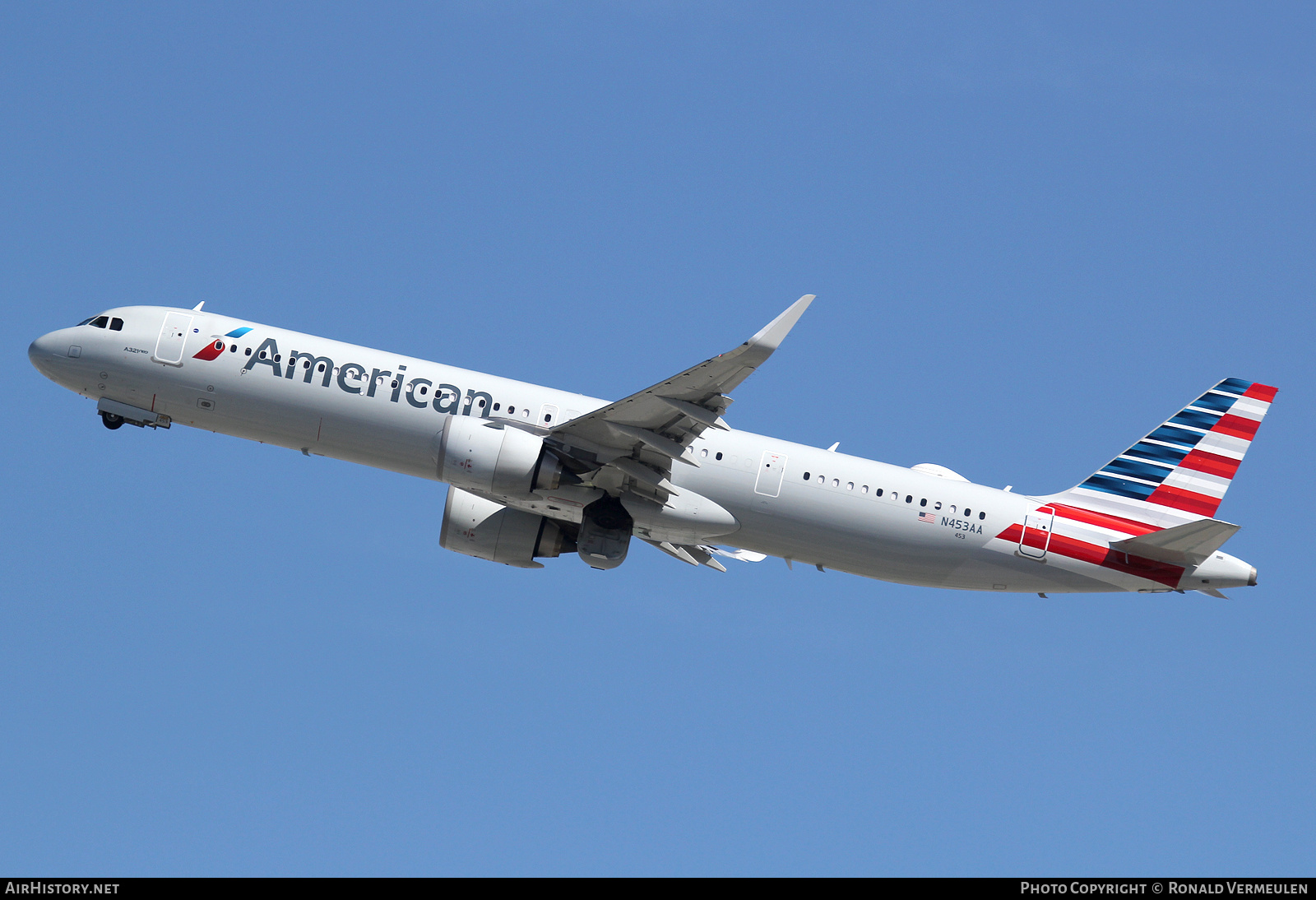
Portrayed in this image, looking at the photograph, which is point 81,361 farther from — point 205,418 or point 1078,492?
point 1078,492

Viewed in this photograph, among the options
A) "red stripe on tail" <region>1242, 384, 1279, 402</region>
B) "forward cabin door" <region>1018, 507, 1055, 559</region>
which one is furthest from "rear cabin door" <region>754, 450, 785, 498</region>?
"red stripe on tail" <region>1242, 384, 1279, 402</region>

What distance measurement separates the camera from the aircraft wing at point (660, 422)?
30062mm

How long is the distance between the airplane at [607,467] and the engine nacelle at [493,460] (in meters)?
0.04

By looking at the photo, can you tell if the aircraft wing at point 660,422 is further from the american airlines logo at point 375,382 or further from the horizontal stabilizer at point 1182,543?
the horizontal stabilizer at point 1182,543

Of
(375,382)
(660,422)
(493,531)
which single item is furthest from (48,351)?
(660,422)

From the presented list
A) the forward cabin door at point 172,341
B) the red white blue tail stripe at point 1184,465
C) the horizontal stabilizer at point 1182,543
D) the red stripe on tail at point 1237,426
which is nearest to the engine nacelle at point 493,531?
the forward cabin door at point 172,341

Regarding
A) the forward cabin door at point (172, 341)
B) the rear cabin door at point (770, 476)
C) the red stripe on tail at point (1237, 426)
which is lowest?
the rear cabin door at point (770, 476)

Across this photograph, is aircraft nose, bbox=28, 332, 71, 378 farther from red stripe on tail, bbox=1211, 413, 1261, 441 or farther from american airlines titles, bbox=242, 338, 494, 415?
red stripe on tail, bbox=1211, 413, 1261, 441

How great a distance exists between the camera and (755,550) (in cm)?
3619

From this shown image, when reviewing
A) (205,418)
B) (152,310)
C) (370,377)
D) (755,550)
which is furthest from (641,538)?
(152,310)

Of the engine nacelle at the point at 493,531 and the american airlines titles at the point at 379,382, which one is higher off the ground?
the american airlines titles at the point at 379,382

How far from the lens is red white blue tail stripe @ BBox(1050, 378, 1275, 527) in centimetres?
3803

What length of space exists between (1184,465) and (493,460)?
69.4 feet
